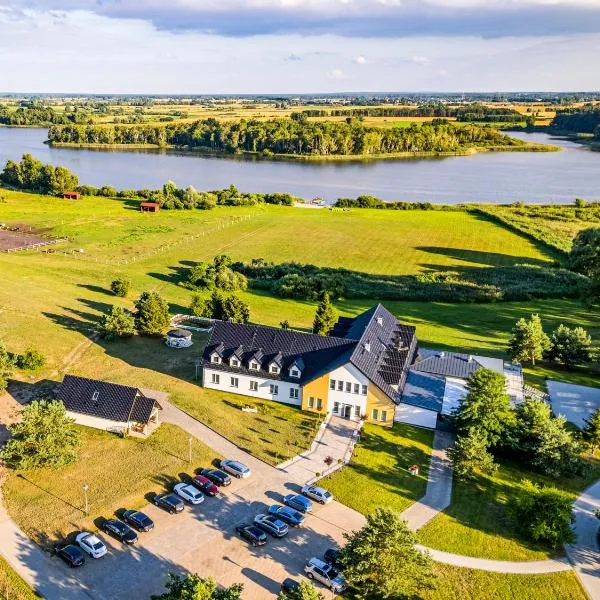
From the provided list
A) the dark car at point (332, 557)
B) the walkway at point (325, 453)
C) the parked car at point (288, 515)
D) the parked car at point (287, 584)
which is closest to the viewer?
the parked car at point (287, 584)

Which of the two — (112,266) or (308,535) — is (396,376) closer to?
(308,535)

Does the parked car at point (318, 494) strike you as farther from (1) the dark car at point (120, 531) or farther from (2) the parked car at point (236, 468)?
(1) the dark car at point (120, 531)

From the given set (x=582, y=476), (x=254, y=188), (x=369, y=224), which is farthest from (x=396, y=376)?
(x=254, y=188)

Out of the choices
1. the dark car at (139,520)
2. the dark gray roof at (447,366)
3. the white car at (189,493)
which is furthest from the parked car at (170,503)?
the dark gray roof at (447,366)

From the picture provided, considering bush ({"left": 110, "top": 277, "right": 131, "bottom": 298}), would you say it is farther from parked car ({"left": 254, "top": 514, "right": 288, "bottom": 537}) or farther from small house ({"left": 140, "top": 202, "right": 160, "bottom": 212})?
small house ({"left": 140, "top": 202, "right": 160, "bottom": 212})

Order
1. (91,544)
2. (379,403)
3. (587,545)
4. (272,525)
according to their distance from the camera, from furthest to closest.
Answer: (379,403) → (587,545) → (272,525) → (91,544)

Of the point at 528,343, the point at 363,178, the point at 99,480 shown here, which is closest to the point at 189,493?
the point at 99,480

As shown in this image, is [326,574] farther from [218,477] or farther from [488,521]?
[488,521]
